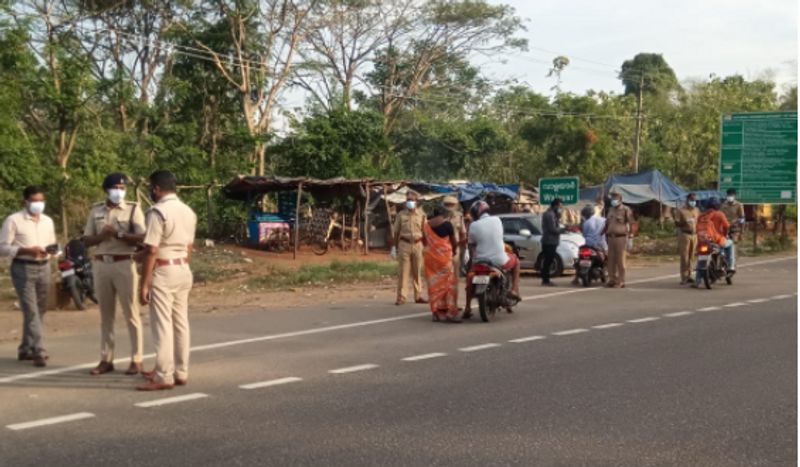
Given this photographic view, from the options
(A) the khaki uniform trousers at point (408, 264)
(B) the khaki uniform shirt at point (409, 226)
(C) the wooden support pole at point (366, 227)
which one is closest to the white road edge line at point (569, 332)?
(A) the khaki uniform trousers at point (408, 264)

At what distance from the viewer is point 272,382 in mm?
8242

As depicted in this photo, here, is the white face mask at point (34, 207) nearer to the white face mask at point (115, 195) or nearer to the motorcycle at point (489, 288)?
the white face mask at point (115, 195)

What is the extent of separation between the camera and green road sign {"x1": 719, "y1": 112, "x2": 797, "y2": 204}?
2797 cm

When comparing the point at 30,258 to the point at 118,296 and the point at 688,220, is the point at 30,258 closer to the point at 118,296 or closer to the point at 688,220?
the point at 118,296

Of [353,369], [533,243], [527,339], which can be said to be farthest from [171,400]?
[533,243]

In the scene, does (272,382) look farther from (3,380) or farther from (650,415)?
(650,415)

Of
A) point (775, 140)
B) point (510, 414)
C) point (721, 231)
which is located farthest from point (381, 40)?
point (510, 414)

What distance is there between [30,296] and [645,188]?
104ft

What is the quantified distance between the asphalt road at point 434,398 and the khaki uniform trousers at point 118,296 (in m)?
0.33

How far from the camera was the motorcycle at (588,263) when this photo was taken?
17969 millimetres

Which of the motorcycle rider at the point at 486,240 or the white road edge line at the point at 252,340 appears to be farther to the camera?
the motorcycle rider at the point at 486,240

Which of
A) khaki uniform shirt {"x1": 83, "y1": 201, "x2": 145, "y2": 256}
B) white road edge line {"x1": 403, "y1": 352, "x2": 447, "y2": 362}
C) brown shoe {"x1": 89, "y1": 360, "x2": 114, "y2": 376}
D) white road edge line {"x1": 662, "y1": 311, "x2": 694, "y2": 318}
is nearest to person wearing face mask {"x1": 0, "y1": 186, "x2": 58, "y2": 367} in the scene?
brown shoe {"x1": 89, "y1": 360, "x2": 114, "y2": 376}

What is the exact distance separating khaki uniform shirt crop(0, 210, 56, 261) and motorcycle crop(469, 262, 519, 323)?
5.48 metres

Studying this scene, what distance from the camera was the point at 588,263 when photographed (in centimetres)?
1795
